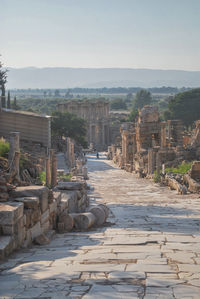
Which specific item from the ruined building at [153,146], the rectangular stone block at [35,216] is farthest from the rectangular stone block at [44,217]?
the ruined building at [153,146]

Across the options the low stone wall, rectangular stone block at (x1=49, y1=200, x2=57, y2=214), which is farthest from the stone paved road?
rectangular stone block at (x1=49, y1=200, x2=57, y2=214)

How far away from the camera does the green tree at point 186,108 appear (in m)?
83.2

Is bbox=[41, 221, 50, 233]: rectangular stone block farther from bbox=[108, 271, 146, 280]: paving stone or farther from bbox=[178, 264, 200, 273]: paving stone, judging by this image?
bbox=[178, 264, 200, 273]: paving stone

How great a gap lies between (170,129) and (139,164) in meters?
7.01

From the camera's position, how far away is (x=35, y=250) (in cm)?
779

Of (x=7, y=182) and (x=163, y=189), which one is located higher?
(x=7, y=182)

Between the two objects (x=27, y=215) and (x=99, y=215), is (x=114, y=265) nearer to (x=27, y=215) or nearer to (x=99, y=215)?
(x=27, y=215)

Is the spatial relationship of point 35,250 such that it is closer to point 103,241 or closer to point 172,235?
point 103,241

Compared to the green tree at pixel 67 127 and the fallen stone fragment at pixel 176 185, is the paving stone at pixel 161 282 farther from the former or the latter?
the green tree at pixel 67 127

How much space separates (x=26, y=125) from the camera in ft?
101

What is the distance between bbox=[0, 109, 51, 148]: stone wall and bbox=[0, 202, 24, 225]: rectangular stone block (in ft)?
75.2

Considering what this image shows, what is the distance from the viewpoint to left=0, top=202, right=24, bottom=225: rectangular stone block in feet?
24.5

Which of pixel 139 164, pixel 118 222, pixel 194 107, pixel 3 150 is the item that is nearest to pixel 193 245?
pixel 118 222

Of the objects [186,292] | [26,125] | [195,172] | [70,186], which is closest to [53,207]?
[70,186]
